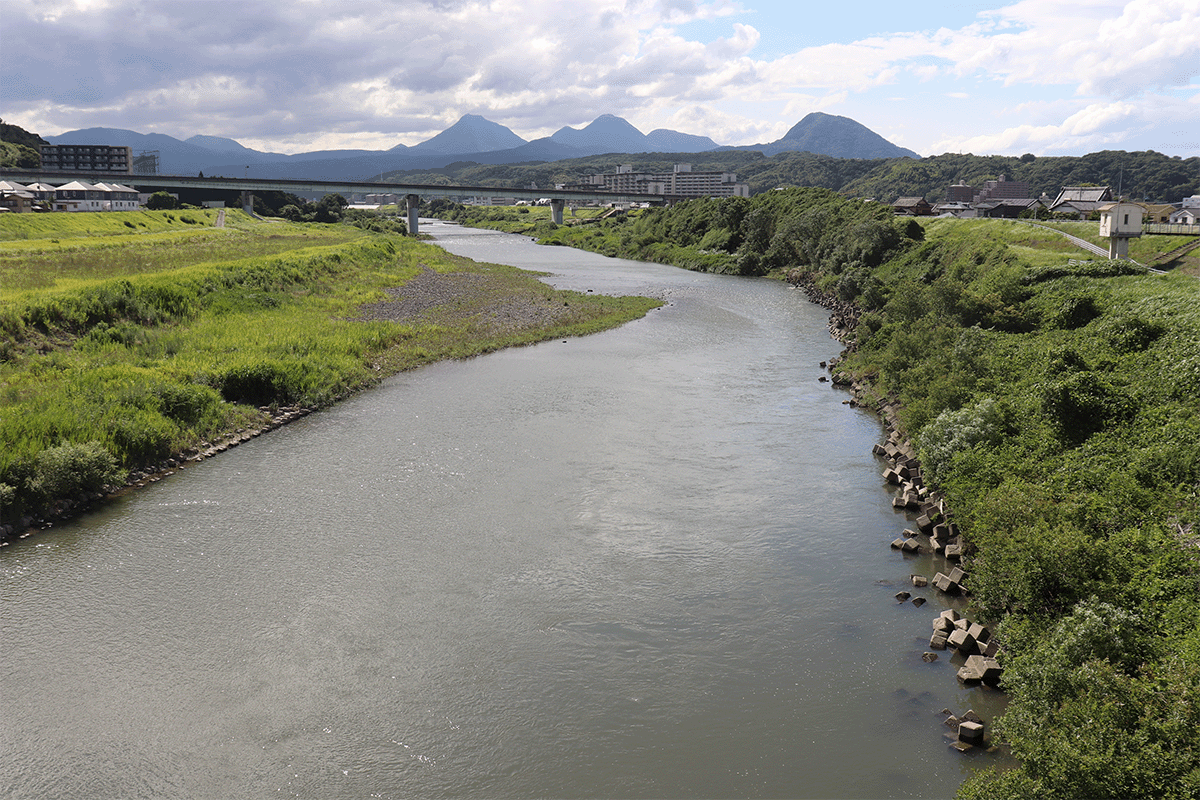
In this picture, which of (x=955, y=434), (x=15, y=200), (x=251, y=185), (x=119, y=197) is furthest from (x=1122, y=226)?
(x=251, y=185)

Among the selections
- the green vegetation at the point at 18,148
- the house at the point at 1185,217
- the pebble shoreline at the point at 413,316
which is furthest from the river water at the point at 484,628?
the green vegetation at the point at 18,148

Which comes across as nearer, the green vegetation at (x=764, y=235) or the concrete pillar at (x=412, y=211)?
the green vegetation at (x=764, y=235)

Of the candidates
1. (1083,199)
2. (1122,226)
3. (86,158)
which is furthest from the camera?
(86,158)

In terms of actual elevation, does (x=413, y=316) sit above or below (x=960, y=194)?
below

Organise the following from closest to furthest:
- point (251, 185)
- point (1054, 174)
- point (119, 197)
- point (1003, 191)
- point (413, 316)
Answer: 1. point (413, 316)
2. point (119, 197)
3. point (251, 185)
4. point (1003, 191)
5. point (1054, 174)

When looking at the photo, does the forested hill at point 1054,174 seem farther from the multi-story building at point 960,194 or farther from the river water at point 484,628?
the river water at point 484,628

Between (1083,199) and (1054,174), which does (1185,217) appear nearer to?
(1083,199)

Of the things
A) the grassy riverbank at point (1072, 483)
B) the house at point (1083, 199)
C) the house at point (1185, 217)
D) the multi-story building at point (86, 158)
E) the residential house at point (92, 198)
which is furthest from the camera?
the multi-story building at point (86, 158)

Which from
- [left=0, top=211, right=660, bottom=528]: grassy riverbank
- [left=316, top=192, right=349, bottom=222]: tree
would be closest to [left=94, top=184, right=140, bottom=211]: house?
[left=0, top=211, right=660, bottom=528]: grassy riverbank
